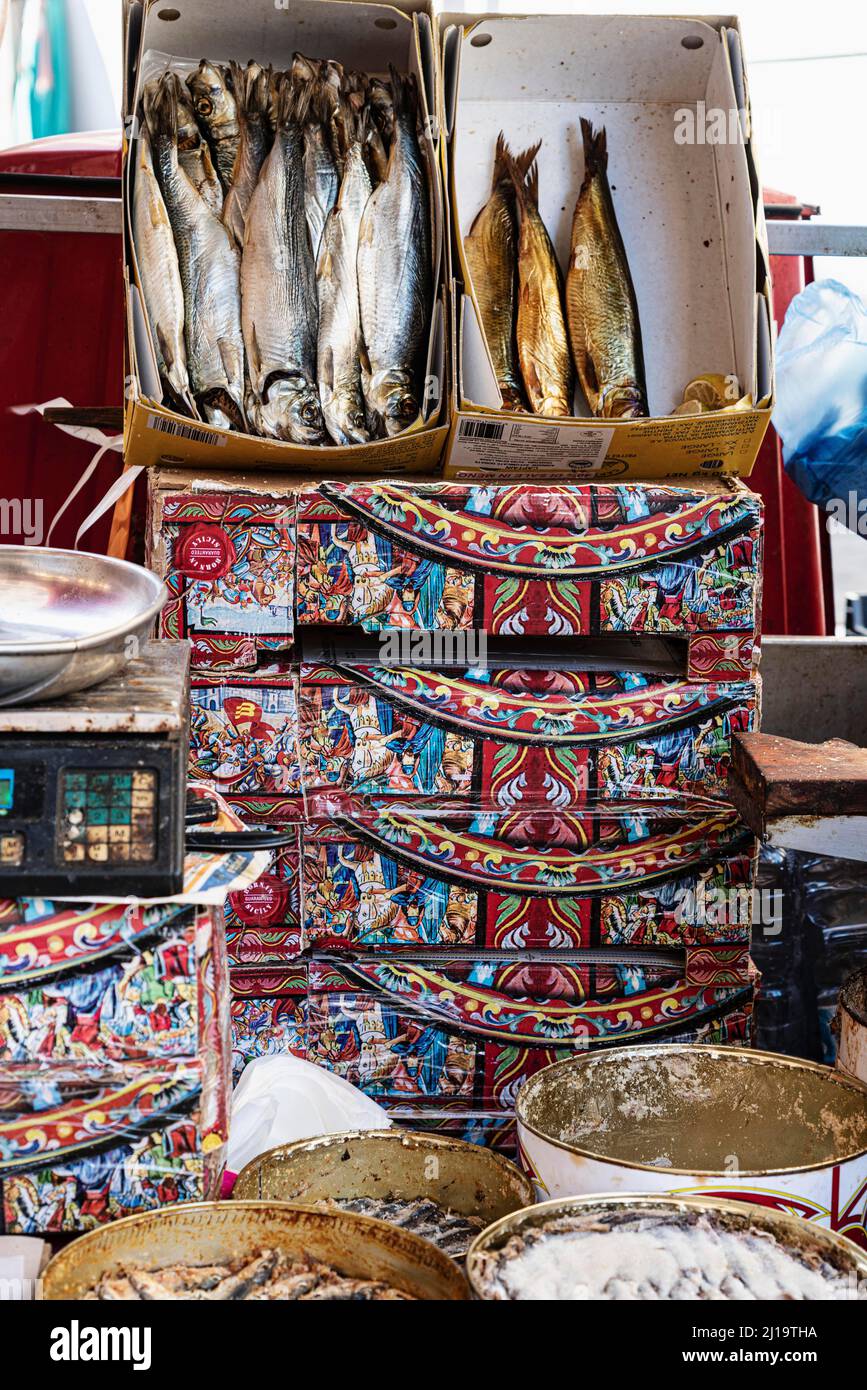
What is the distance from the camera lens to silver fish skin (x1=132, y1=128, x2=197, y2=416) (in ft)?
7.51

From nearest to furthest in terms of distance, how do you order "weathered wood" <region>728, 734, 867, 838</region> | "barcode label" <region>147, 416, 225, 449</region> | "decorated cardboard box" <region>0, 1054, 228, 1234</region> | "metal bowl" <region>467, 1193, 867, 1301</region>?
1. "metal bowl" <region>467, 1193, 867, 1301</region>
2. "decorated cardboard box" <region>0, 1054, 228, 1234</region>
3. "weathered wood" <region>728, 734, 867, 838</region>
4. "barcode label" <region>147, 416, 225, 449</region>

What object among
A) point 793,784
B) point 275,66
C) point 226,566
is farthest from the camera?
point 275,66

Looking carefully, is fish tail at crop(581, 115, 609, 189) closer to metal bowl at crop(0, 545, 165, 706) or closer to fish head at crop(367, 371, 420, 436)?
fish head at crop(367, 371, 420, 436)

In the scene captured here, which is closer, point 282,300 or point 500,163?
point 282,300

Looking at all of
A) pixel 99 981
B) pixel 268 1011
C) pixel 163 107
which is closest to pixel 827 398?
pixel 163 107

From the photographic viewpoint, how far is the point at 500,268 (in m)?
2.57

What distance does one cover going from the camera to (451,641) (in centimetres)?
208

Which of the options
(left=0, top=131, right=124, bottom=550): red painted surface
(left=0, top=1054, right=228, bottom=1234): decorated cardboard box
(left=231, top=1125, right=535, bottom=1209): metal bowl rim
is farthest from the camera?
(left=0, top=131, right=124, bottom=550): red painted surface

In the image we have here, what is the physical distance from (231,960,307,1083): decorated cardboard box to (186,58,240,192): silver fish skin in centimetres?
150

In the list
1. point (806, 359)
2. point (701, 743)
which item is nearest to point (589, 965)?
point (701, 743)

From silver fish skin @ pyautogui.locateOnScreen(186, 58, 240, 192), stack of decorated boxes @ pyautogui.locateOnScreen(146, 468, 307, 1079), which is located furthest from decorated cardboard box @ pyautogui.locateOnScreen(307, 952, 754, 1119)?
silver fish skin @ pyautogui.locateOnScreen(186, 58, 240, 192)

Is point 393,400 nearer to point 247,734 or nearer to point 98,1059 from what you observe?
point 247,734

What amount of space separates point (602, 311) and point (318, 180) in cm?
60

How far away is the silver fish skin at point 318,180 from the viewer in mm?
2436
